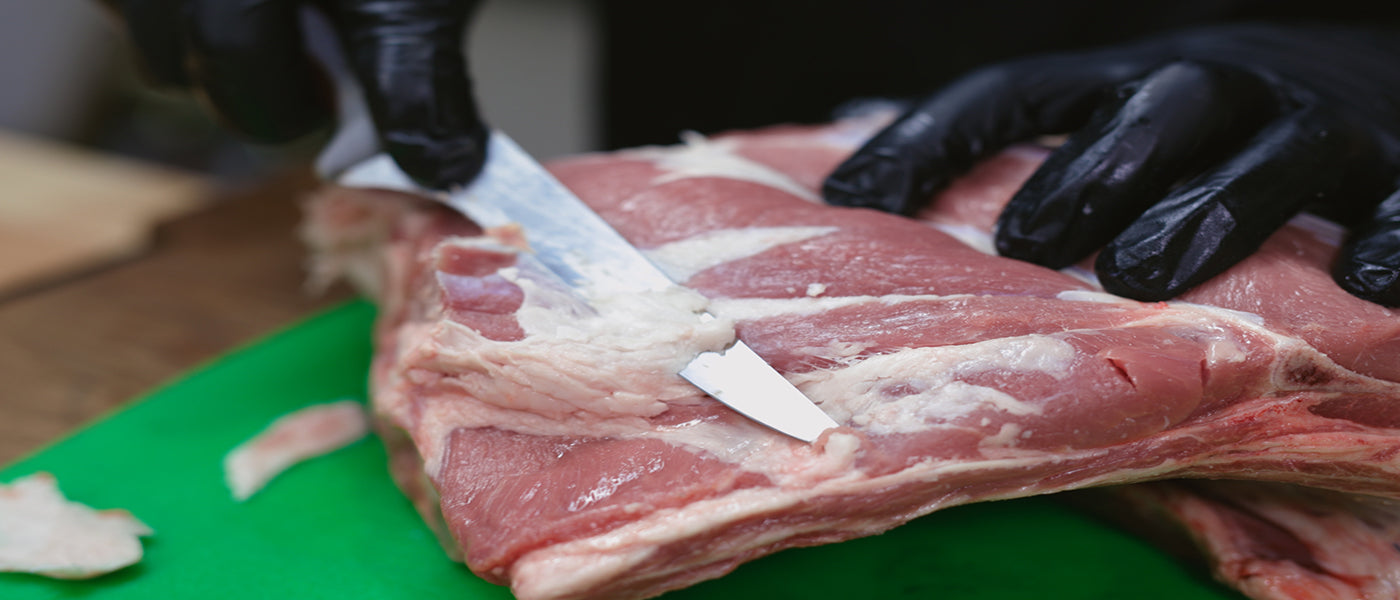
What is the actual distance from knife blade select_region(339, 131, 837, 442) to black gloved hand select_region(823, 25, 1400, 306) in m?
0.60

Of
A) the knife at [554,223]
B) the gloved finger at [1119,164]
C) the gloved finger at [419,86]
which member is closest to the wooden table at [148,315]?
the knife at [554,223]

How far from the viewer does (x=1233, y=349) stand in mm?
1641

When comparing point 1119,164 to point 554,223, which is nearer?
point 1119,164

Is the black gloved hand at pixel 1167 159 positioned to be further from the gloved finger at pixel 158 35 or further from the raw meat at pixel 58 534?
the gloved finger at pixel 158 35

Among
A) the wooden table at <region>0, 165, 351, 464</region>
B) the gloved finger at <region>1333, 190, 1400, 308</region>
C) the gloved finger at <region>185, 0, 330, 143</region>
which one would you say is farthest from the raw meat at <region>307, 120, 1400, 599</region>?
the wooden table at <region>0, 165, 351, 464</region>

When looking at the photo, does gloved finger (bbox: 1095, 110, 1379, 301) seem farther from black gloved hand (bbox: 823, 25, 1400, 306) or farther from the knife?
the knife

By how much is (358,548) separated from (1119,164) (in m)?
1.93

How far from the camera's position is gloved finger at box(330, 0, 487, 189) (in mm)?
2211

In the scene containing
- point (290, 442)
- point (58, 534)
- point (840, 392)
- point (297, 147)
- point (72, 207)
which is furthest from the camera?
point (297, 147)

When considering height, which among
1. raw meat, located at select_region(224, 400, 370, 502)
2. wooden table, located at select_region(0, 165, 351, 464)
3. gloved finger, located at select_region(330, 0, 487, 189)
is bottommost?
wooden table, located at select_region(0, 165, 351, 464)

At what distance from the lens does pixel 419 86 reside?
224 cm

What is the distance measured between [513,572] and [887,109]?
2143 mm

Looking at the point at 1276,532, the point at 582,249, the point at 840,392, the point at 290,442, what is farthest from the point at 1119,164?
the point at 290,442

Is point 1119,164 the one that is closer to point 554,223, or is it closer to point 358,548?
point 554,223
